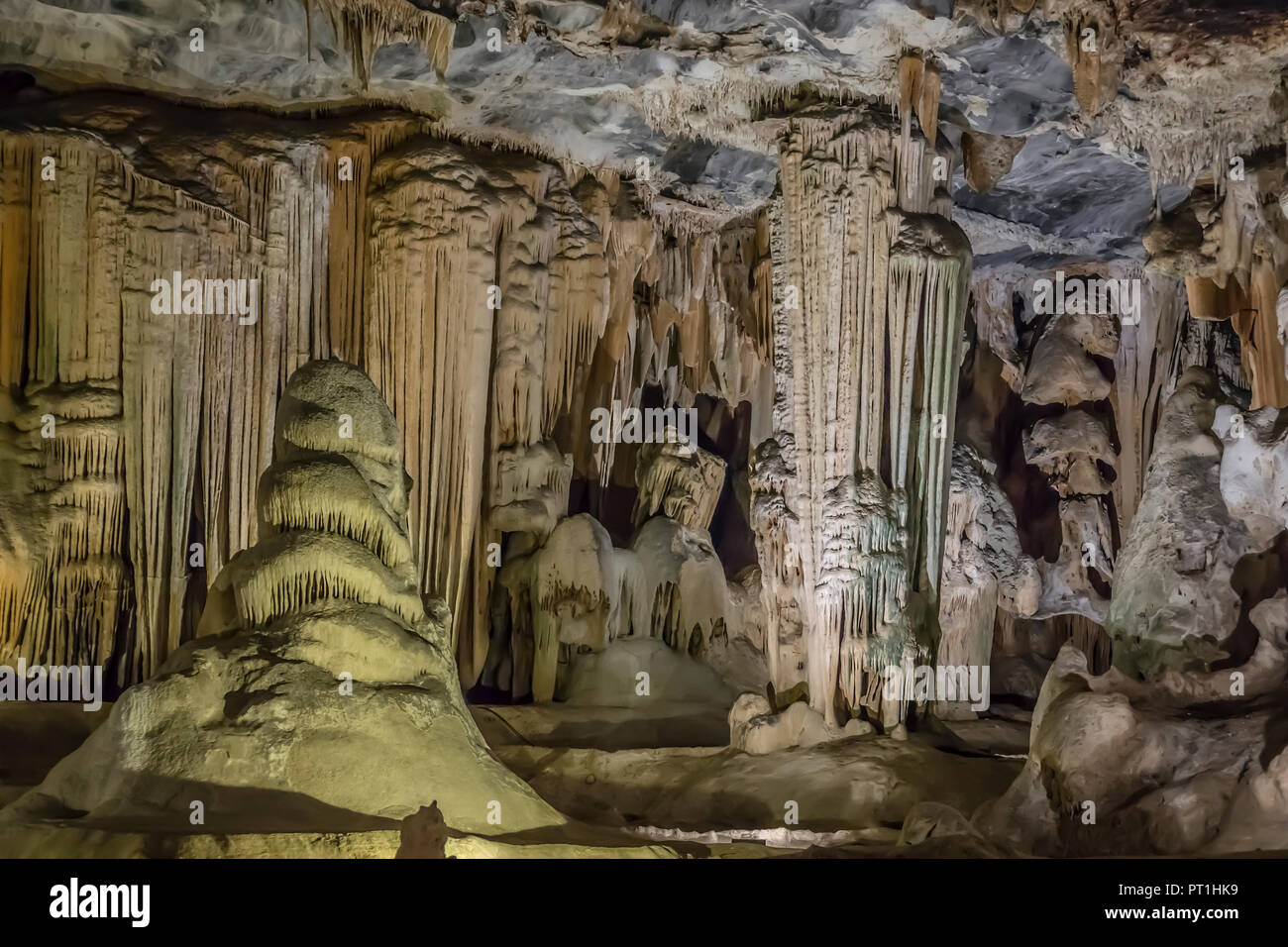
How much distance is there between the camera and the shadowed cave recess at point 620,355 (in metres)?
10.4

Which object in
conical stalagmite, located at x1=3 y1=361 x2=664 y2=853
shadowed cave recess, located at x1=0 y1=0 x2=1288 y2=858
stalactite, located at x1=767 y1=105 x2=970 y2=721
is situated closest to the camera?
conical stalagmite, located at x1=3 y1=361 x2=664 y2=853

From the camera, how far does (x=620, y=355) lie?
1670 centimetres

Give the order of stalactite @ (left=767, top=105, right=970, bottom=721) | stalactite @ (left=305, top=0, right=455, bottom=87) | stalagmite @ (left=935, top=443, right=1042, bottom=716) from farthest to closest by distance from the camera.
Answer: stalagmite @ (left=935, top=443, right=1042, bottom=716) → stalactite @ (left=767, top=105, right=970, bottom=721) → stalactite @ (left=305, top=0, right=455, bottom=87)

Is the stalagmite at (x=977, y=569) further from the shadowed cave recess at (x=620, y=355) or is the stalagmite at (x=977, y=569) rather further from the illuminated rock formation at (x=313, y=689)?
the illuminated rock formation at (x=313, y=689)

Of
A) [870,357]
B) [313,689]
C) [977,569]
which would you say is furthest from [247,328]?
[977,569]

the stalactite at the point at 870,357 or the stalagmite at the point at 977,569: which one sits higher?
the stalactite at the point at 870,357

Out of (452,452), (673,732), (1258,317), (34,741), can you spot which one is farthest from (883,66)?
(34,741)

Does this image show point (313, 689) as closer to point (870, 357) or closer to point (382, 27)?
point (382, 27)

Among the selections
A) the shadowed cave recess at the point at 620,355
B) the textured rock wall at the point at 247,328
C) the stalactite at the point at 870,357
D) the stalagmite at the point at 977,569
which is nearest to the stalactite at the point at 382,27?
the shadowed cave recess at the point at 620,355

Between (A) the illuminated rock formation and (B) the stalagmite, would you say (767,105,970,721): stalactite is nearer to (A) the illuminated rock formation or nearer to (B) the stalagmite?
(B) the stalagmite

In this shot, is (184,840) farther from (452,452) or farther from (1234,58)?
(1234,58)

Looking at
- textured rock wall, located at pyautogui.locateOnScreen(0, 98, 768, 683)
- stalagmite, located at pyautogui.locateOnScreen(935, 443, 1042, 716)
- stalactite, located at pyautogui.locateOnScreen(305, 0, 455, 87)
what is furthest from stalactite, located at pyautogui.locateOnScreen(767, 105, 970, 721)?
stalactite, located at pyautogui.locateOnScreen(305, 0, 455, 87)

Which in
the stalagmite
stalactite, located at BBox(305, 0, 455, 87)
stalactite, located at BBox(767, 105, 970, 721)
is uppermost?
stalactite, located at BBox(305, 0, 455, 87)

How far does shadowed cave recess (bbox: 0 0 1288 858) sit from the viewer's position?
34.2 feet
